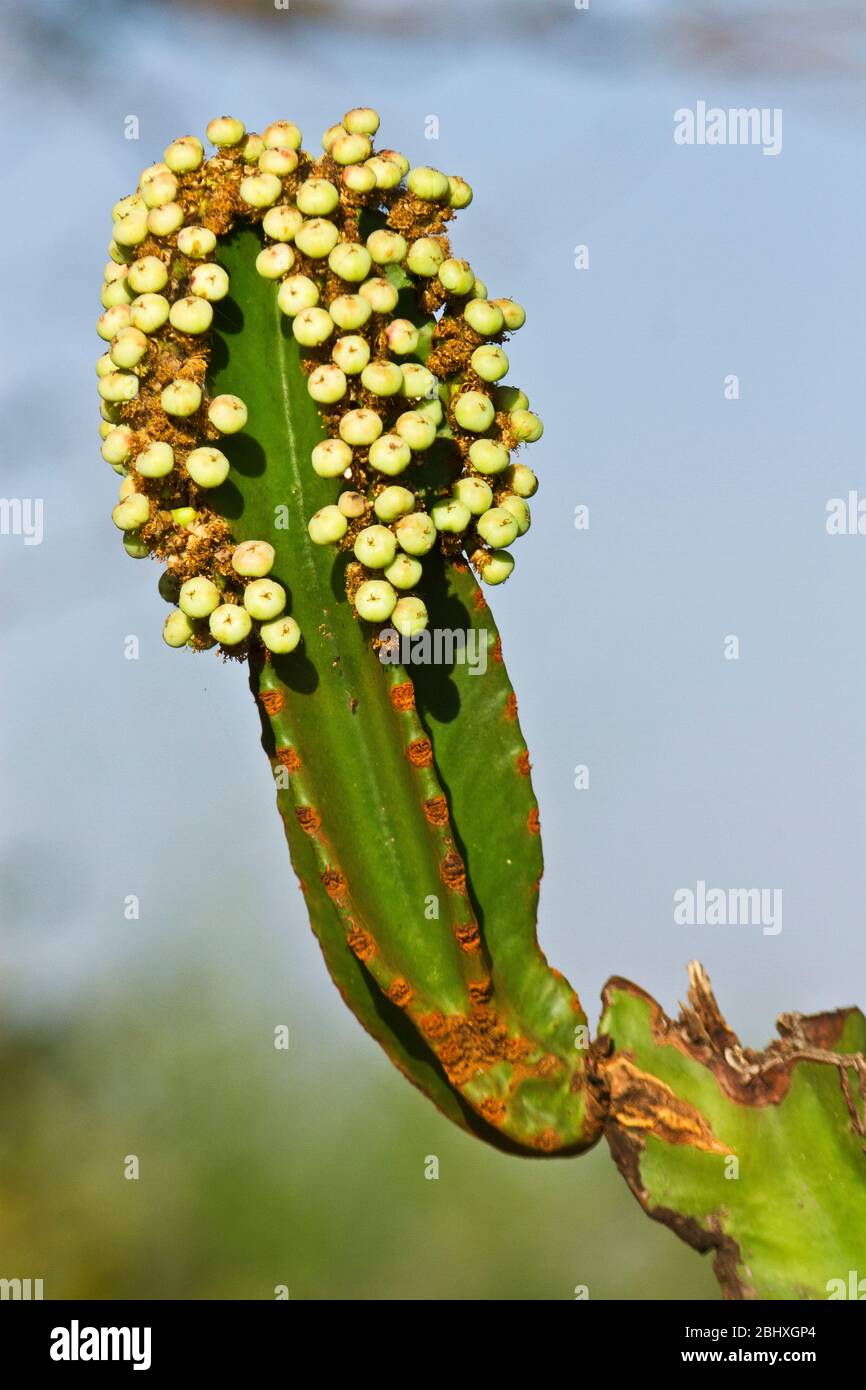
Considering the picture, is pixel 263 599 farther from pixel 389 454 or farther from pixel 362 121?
pixel 362 121

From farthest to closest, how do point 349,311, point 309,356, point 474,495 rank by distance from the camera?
point 474,495 → point 309,356 → point 349,311

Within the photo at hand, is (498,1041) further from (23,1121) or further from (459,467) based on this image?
(23,1121)

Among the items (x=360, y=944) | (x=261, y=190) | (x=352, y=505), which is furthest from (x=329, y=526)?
(x=360, y=944)

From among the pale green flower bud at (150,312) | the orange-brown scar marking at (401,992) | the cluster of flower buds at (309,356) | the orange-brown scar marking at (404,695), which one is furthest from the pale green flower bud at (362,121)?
the orange-brown scar marking at (401,992)

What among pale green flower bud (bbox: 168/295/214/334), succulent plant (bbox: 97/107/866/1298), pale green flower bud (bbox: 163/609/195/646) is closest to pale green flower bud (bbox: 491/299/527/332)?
succulent plant (bbox: 97/107/866/1298)

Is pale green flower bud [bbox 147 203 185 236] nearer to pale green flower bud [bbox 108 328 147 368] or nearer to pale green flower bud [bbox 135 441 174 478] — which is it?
pale green flower bud [bbox 108 328 147 368]

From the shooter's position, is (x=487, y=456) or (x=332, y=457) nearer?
(x=332, y=457)

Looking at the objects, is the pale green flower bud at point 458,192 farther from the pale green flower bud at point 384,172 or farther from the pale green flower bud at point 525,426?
the pale green flower bud at point 525,426
